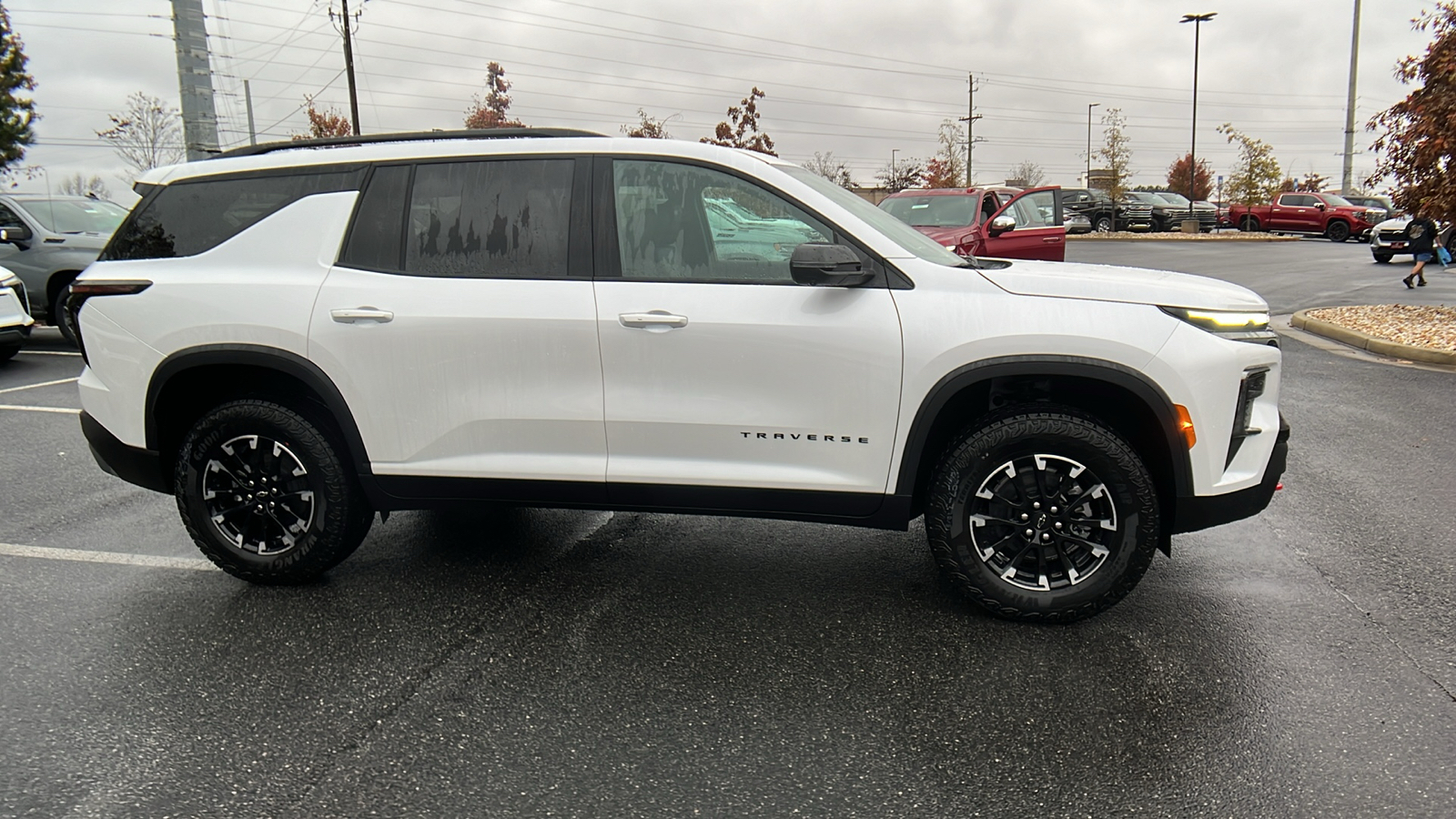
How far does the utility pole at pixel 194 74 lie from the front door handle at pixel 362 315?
119ft

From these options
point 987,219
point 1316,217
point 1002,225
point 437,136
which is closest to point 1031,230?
point 987,219

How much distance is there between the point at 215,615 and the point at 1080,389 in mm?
3512

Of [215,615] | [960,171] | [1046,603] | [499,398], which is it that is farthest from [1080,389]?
[960,171]

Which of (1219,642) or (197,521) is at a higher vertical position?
(197,521)

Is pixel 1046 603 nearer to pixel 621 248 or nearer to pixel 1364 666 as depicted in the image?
pixel 1364 666

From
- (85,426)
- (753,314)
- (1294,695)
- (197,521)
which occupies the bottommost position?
(1294,695)

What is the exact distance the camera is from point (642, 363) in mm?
3740

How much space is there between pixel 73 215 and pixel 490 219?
10837 millimetres

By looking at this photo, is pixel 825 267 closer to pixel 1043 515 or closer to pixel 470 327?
pixel 1043 515

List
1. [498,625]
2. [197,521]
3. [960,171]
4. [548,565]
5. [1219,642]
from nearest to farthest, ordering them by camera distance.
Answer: [1219,642], [498,625], [197,521], [548,565], [960,171]

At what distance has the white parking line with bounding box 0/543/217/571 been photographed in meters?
4.60

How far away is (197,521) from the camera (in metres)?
4.21

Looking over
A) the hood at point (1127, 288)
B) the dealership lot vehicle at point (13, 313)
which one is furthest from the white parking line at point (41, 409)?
the hood at point (1127, 288)

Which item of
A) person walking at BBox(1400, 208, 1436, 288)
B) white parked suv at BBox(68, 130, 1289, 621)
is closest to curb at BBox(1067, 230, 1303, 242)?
person walking at BBox(1400, 208, 1436, 288)
